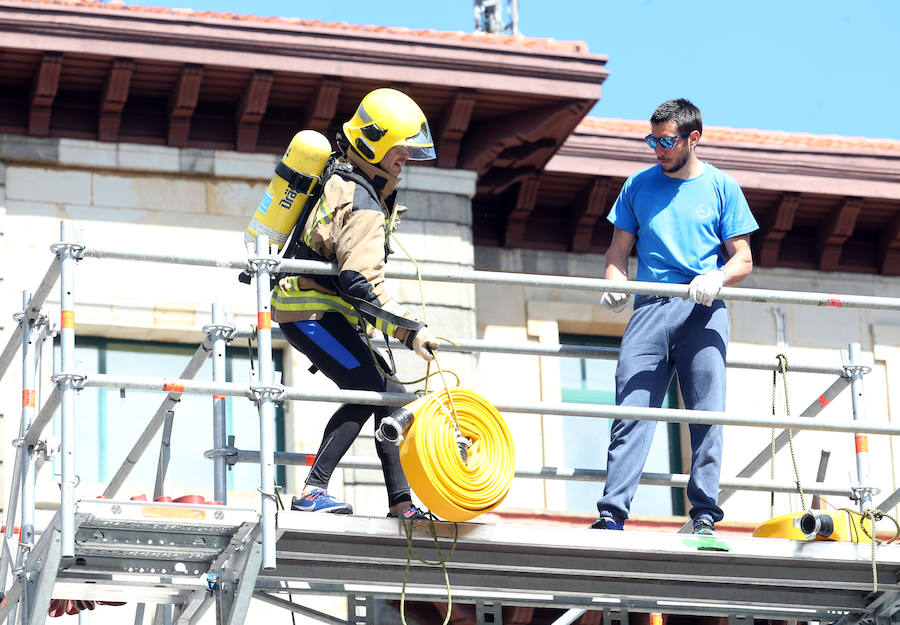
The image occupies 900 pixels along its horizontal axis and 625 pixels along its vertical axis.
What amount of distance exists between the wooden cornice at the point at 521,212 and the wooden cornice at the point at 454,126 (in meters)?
0.88

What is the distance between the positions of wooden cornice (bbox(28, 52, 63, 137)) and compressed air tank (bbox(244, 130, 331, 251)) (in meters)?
6.68

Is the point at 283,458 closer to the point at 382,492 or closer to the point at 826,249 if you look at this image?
the point at 382,492

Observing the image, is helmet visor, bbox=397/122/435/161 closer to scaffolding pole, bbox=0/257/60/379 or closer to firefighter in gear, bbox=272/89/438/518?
firefighter in gear, bbox=272/89/438/518

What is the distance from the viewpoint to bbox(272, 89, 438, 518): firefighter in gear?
8.96 meters

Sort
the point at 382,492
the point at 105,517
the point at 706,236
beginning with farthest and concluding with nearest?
the point at 382,492 < the point at 706,236 < the point at 105,517

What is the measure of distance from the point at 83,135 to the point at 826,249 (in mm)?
7385

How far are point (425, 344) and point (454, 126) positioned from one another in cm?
780

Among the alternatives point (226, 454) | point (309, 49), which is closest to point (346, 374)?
point (226, 454)

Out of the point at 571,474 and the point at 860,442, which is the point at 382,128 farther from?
the point at 860,442

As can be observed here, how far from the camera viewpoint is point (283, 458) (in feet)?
32.4

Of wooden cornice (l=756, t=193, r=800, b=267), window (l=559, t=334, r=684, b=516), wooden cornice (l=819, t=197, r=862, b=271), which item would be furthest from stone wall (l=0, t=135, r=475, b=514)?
wooden cornice (l=819, t=197, r=862, b=271)

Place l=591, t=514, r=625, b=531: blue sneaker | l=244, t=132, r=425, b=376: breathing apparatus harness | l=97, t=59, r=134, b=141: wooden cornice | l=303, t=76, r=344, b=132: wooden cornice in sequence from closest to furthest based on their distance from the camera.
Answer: l=244, t=132, r=425, b=376: breathing apparatus harness < l=591, t=514, r=625, b=531: blue sneaker < l=97, t=59, r=134, b=141: wooden cornice < l=303, t=76, r=344, b=132: wooden cornice

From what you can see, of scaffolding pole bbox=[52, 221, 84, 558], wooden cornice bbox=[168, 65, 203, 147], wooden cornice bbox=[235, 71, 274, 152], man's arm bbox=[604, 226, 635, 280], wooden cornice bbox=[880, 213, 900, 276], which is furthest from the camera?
wooden cornice bbox=[880, 213, 900, 276]

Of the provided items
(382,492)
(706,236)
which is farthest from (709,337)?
(382,492)
